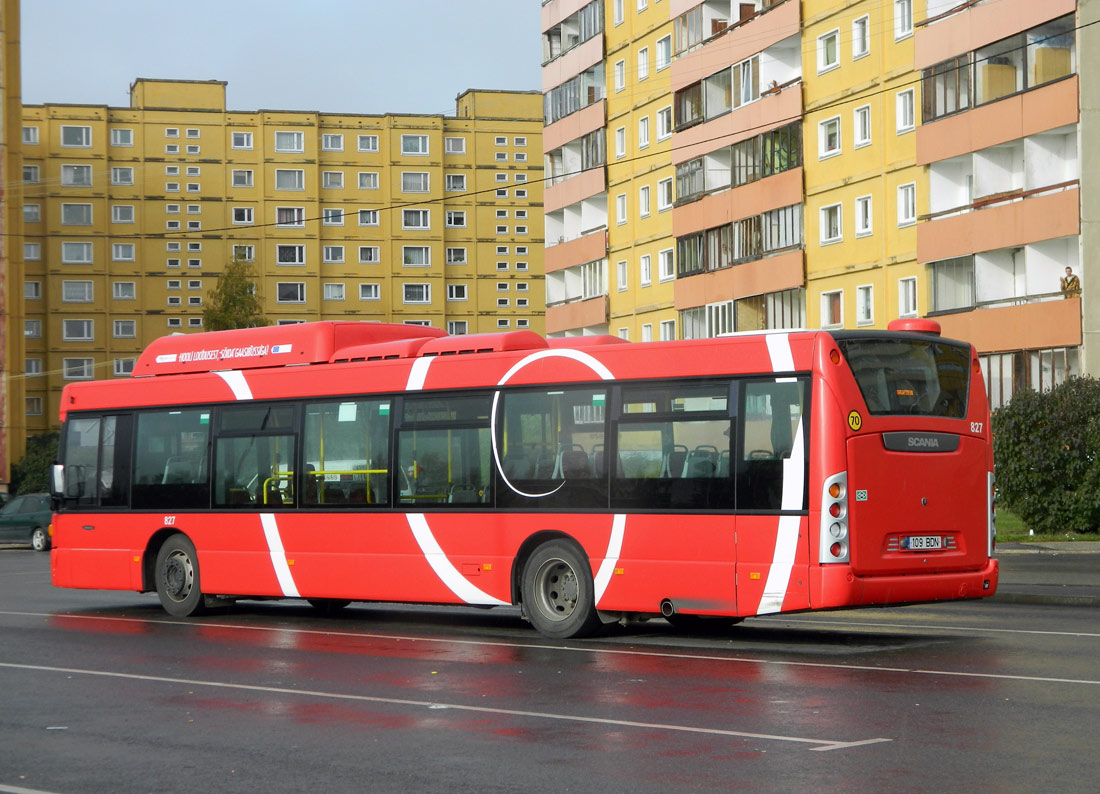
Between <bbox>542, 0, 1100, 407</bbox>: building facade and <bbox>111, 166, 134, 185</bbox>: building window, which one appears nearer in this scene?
<bbox>542, 0, 1100, 407</bbox>: building facade

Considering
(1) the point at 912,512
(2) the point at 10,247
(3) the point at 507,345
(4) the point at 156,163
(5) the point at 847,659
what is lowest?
(5) the point at 847,659

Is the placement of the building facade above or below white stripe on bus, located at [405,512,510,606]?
above

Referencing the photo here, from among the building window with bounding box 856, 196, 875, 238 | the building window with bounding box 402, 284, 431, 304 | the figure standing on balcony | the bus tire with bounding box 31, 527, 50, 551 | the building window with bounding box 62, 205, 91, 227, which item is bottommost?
the bus tire with bounding box 31, 527, 50, 551

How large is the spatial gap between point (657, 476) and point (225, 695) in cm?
500

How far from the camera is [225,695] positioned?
38.7ft

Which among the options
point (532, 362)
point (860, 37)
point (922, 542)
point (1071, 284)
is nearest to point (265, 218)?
point (860, 37)

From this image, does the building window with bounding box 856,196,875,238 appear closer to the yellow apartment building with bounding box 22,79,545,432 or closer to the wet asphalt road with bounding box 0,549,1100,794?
the wet asphalt road with bounding box 0,549,1100,794

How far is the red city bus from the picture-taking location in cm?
1410

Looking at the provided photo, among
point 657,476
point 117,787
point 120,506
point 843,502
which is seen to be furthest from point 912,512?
point 120,506

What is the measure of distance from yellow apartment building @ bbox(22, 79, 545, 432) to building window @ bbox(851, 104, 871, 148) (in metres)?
58.4

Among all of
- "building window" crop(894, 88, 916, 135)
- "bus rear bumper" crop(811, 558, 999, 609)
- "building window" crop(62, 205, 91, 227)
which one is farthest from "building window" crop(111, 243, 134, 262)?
"bus rear bumper" crop(811, 558, 999, 609)

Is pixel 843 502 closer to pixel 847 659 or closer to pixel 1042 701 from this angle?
pixel 847 659

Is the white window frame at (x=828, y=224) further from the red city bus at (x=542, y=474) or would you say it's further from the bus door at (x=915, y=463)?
the bus door at (x=915, y=463)

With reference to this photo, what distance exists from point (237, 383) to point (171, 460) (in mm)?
1462
